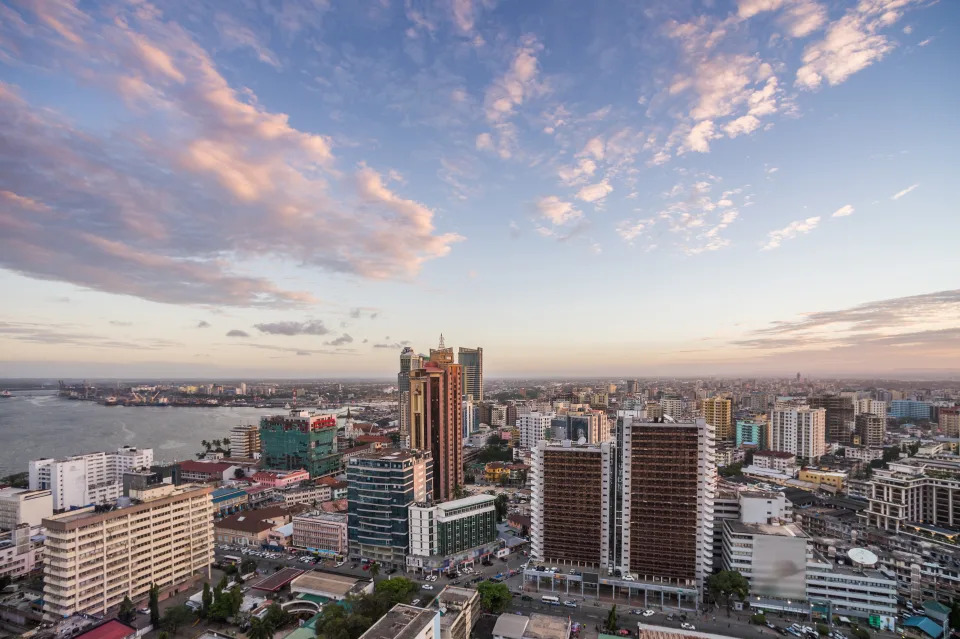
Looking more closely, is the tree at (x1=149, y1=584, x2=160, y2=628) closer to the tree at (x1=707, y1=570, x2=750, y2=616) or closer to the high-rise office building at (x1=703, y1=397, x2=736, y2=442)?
the tree at (x1=707, y1=570, x2=750, y2=616)

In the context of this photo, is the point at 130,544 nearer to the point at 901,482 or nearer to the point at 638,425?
the point at 638,425

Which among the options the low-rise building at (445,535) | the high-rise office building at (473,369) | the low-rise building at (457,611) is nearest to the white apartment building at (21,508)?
the low-rise building at (445,535)

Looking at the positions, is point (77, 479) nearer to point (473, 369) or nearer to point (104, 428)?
point (104, 428)

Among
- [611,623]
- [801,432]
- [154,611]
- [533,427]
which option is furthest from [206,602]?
[801,432]

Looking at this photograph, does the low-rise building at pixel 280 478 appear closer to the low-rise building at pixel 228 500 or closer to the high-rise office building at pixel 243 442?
the low-rise building at pixel 228 500

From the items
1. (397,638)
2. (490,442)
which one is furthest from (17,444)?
(397,638)

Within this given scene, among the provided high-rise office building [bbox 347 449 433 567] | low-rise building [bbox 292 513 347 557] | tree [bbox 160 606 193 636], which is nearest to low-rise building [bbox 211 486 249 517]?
low-rise building [bbox 292 513 347 557]

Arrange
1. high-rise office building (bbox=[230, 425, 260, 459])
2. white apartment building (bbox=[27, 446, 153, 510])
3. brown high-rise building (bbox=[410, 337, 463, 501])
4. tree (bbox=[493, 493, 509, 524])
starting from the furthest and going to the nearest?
high-rise office building (bbox=[230, 425, 260, 459]) < white apartment building (bbox=[27, 446, 153, 510]) < brown high-rise building (bbox=[410, 337, 463, 501]) < tree (bbox=[493, 493, 509, 524])
